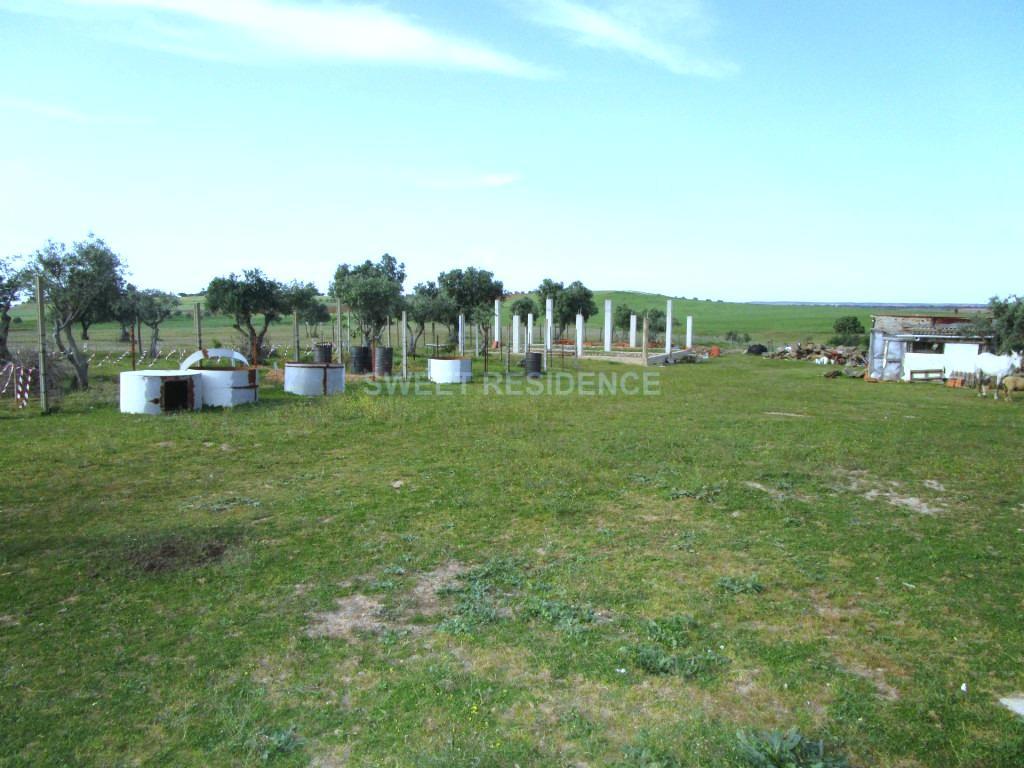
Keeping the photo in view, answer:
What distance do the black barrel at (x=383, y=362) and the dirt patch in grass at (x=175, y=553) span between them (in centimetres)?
1745

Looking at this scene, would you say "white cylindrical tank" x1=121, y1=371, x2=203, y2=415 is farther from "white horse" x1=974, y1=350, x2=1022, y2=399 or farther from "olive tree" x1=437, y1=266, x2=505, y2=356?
"olive tree" x1=437, y1=266, x2=505, y2=356

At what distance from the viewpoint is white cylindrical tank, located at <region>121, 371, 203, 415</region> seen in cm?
1390

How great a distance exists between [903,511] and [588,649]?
5048 millimetres

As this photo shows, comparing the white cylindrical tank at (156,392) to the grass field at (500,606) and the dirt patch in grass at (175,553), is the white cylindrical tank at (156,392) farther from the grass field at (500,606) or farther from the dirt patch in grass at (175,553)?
the dirt patch in grass at (175,553)

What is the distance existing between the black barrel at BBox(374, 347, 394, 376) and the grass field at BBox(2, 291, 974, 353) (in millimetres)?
16912

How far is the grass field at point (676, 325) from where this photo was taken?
45438mm

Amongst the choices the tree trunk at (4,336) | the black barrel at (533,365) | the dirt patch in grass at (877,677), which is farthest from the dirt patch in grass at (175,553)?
the black barrel at (533,365)

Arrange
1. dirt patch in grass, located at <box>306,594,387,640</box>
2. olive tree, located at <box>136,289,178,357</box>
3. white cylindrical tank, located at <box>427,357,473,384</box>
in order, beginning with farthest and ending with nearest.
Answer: olive tree, located at <box>136,289,178,357</box> → white cylindrical tank, located at <box>427,357,473,384</box> → dirt patch in grass, located at <box>306,594,387,640</box>

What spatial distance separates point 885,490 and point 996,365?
68.0 feet

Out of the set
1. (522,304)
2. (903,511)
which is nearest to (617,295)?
(522,304)

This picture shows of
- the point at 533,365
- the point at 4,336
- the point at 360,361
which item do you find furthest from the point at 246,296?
the point at 533,365

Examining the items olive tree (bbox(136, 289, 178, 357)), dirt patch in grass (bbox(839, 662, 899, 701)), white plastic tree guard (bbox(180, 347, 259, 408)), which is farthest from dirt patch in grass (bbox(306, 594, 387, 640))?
olive tree (bbox(136, 289, 178, 357))

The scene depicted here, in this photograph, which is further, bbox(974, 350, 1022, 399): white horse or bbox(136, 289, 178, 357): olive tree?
bbox(136, 289, 178, 357): olive tree

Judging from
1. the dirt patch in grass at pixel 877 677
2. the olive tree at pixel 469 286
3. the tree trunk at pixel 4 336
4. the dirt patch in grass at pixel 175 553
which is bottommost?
the dirt patch in grass at pixel 877 677
